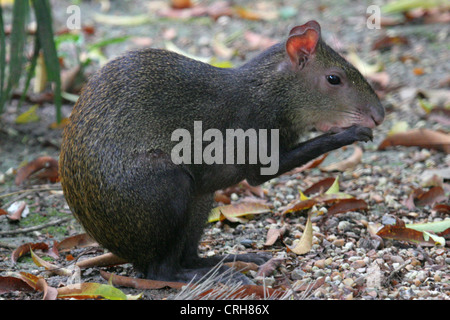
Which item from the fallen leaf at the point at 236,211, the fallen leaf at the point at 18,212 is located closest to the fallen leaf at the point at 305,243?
the fallen leaf at the point at 236,211

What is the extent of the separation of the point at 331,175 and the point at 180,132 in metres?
2.07

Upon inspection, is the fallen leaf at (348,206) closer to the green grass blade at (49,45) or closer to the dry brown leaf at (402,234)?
the dry brown leaf at (402,234)

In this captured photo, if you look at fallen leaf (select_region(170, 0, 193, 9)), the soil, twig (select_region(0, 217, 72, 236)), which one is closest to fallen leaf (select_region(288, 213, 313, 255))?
the soil

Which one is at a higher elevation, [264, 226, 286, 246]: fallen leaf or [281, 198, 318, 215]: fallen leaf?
A: [281, 198, 318, 215]: fallen leaf

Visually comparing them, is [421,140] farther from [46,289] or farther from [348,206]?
[46,289]

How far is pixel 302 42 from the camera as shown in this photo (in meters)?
4.40

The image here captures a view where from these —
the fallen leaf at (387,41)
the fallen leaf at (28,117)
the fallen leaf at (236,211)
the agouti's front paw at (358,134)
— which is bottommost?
the fallen leaf at (236,211)

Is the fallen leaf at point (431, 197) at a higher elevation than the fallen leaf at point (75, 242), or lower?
higher

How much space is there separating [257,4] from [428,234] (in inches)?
239

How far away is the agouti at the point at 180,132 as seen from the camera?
3834mm

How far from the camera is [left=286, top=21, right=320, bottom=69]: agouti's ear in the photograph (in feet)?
14.3

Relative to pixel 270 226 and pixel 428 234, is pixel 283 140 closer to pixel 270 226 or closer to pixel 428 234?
pixel 270 226

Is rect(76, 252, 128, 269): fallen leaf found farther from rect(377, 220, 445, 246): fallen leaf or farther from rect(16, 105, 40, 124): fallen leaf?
rect(16, 105, 40, 124): fallen leaf
